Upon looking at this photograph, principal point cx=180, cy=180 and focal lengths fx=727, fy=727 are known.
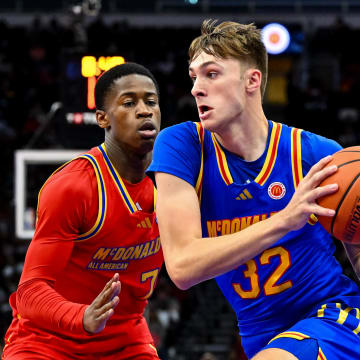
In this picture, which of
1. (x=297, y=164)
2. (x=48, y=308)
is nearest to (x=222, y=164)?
(x=297, y=164)

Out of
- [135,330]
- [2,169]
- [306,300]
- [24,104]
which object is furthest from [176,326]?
[306,300]

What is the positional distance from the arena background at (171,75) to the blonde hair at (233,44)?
6608 mm

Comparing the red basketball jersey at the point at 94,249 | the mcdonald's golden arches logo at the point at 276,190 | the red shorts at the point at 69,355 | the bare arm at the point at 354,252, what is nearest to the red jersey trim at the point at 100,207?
the red basketball jersey at the point at 94,249

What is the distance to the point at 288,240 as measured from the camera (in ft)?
9.80

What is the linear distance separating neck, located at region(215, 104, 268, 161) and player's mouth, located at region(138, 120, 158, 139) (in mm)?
675

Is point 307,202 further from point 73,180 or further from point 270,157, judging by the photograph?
point 73,180

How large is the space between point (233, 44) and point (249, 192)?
62 centimetres

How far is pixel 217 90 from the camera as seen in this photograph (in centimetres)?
298

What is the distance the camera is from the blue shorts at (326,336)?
2.65 meters

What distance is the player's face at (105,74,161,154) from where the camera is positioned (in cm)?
375

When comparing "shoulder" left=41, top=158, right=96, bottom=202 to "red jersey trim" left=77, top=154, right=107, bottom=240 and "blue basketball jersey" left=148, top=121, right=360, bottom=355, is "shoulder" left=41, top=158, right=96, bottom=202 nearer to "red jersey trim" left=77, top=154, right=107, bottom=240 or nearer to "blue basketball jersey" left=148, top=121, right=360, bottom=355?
"red jersey trim" left=77, top=154, right=107, bottom=240

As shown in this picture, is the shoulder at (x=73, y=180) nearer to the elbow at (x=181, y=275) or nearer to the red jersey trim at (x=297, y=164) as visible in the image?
the elbow at (x=181, y=275)

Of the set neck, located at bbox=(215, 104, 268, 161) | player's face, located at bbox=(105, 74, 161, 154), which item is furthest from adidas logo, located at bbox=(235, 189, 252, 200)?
player's face, located at bbox=(105, 74, 161, 154)

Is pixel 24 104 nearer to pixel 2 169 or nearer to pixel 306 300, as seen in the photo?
pixel 2 169
